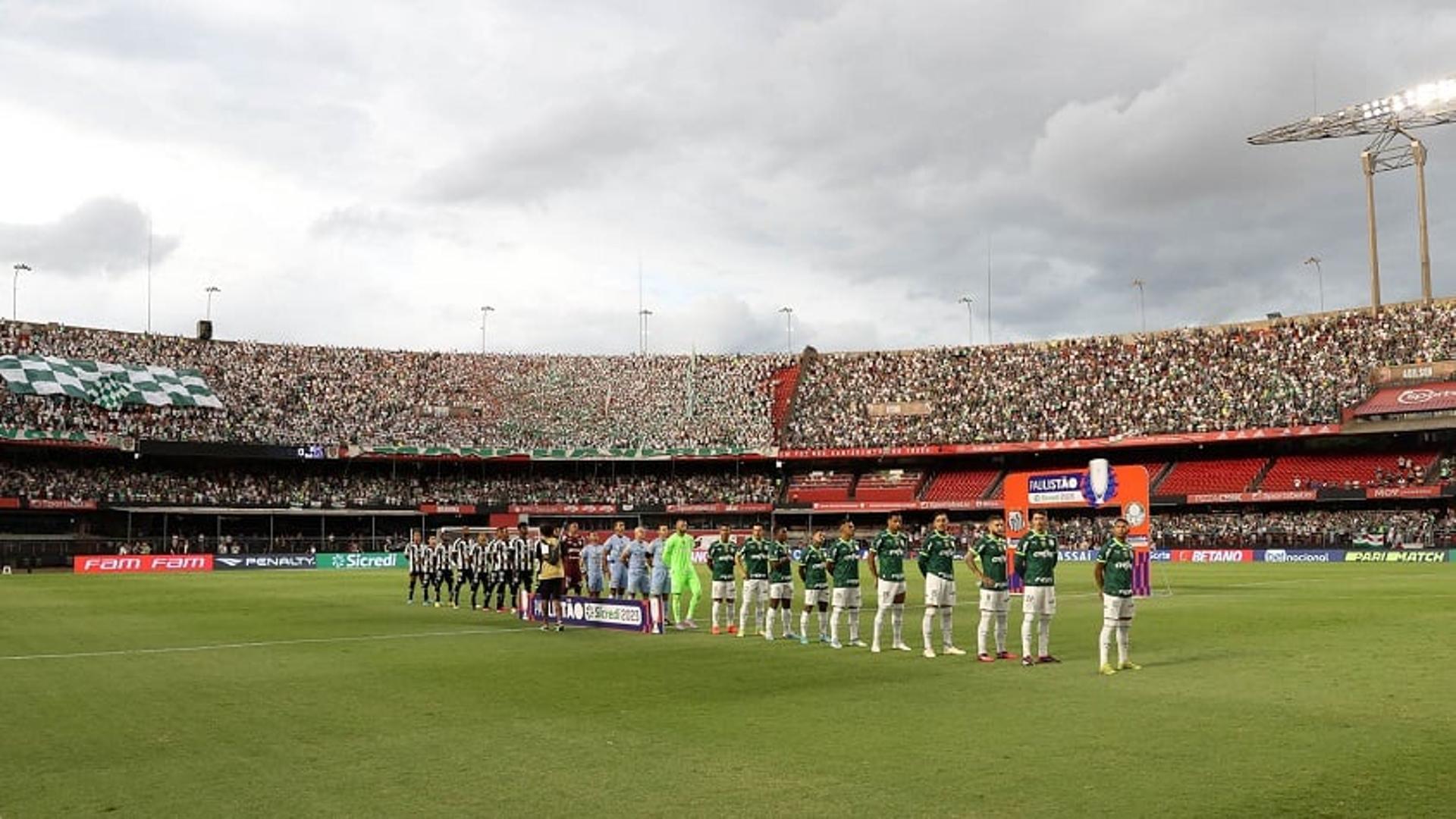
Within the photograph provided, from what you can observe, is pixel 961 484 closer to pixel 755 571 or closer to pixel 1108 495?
pixel 1108 495

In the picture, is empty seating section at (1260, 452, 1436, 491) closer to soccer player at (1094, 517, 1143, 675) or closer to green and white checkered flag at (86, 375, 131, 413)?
soccer player at (1094, 517, 1143, 675)

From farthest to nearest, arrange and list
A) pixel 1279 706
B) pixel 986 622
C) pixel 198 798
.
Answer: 1. pixel 986 622
2. pixel 1279 706
3. pixel 198 798

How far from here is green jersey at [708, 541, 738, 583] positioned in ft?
78.2

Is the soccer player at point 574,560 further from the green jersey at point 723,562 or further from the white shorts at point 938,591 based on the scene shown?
the white shorts at point 938,591

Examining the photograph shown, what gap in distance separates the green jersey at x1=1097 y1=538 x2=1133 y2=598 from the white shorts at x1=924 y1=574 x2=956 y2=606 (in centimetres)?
295

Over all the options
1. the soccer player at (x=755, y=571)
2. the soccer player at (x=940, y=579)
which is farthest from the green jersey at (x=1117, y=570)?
the soccer player at (x=755, y=571)

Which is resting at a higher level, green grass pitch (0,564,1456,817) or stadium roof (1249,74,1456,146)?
stadium roof (1249,74,1456,146)

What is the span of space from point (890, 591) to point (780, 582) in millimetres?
2735

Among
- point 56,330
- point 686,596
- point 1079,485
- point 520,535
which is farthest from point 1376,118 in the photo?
point 56,330

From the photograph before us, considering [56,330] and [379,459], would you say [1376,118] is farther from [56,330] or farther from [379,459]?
[56,330]

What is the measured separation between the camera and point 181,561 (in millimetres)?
60812

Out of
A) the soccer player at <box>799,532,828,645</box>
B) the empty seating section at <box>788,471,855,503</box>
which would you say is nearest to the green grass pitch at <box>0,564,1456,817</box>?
the soccer player at <box>799,532,828,645</box>

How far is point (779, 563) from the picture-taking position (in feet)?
72.9

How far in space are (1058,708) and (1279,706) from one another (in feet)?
8.16
